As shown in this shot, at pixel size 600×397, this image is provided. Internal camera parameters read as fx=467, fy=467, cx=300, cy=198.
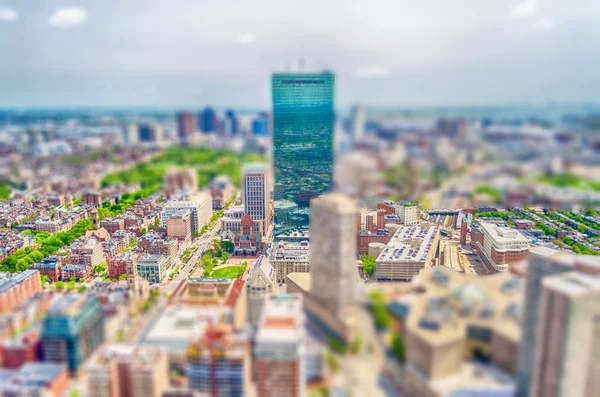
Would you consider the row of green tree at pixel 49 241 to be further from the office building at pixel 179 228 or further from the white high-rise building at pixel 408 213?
the white high-rise building at pixel 408 213

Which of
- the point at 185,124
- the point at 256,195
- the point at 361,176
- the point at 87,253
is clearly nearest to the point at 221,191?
the point at 256,195

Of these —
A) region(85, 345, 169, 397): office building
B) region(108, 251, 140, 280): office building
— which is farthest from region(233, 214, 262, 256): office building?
region(85, 345, 169, 397): office building

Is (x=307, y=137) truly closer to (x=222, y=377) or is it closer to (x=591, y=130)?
(x=591, y=130)

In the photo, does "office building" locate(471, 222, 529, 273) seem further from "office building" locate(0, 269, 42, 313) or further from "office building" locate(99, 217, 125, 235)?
"office building" locate(99, 217, 125, 235)

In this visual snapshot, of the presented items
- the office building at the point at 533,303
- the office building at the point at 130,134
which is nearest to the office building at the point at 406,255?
the office building at the point at 533,303

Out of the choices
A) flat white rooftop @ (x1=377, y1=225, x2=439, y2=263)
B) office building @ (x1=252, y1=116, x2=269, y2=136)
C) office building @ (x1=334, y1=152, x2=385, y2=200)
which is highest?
→ office building @ (x1=252, y1=116, x2=269, y2=136)

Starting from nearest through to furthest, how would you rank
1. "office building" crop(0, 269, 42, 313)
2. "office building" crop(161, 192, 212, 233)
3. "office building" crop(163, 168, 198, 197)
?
1. "office building" crop(0, 269, 42, 313)
2. "office building" crop(161, 192, 212, 233)
3. "office building" crop(163, 168, 198, 197)
